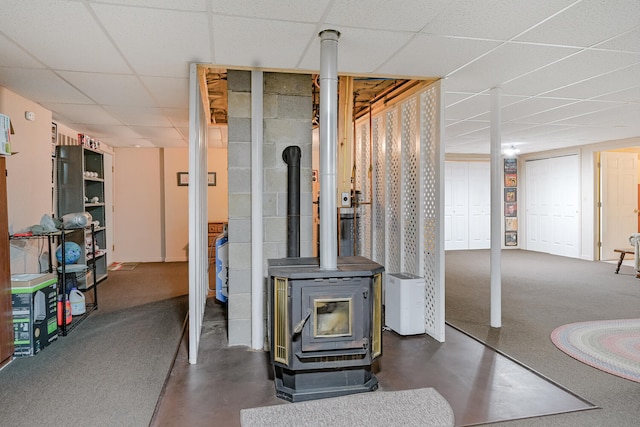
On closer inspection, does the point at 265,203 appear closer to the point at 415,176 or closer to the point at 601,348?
the point at 415,176

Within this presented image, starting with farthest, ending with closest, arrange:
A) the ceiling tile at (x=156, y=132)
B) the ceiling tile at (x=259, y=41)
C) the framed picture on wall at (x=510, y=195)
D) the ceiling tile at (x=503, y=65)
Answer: the framed picture on wall at (x=510, y=195)
the ceiling tile at (x=156, y=132)
the ceiling tile at (x=503, y=65)
the ceiling tile at (x=259, y=41)

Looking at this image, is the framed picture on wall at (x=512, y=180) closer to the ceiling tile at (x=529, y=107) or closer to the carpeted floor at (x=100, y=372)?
the ceiling tile at (x=529, y=107)

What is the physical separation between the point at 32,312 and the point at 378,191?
3476 millimetres

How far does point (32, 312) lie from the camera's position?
3096 millimetres

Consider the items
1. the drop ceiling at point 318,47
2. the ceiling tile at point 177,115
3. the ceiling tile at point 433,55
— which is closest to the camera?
the drop ceiling at point 318,47

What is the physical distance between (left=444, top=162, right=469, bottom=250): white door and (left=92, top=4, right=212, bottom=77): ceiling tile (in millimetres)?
7387

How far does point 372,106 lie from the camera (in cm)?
477

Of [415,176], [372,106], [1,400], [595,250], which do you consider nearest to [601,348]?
[415,176]

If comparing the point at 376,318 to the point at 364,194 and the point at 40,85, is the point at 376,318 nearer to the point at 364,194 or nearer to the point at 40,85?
the point at 364,194

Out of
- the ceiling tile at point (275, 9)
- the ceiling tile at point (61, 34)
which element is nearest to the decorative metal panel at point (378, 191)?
the ceiling tile at point (275, 9)

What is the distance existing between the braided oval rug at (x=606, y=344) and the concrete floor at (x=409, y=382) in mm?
600

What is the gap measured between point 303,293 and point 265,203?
1.11 meters

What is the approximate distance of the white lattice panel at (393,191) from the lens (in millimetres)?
4148

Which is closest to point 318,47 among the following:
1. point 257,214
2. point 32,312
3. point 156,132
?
point 257,214
